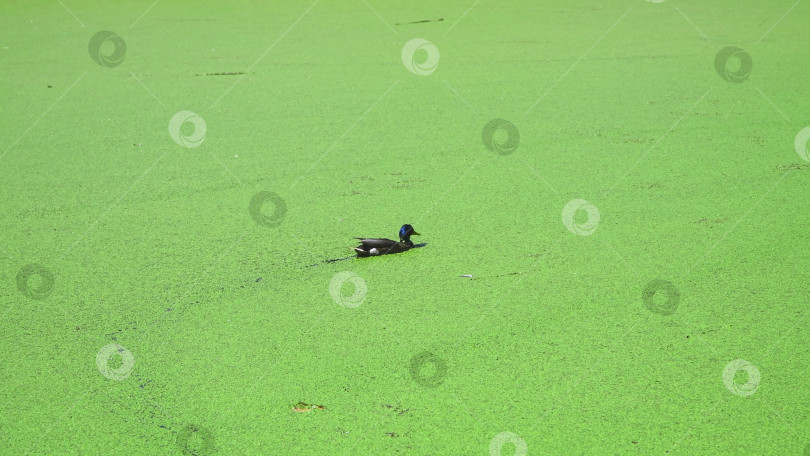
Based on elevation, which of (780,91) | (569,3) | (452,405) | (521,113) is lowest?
(452,405)

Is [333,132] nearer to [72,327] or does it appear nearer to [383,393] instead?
[72,327]

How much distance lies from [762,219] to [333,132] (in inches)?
78.2

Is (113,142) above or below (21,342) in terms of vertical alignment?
above

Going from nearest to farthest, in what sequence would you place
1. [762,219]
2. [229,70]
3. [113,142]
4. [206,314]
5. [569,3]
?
[206,314] → [762,219] → [113,142] → [229,70] → [569,3]

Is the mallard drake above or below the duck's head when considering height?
below

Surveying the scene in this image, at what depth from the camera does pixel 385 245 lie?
2.45 m

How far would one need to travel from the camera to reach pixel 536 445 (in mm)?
1614

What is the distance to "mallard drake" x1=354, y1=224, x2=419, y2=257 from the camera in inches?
96.3

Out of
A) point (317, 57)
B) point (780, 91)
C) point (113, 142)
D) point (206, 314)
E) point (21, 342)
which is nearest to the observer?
point (21, 342)

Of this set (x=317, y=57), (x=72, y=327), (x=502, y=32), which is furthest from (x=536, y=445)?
(x=502, y=32)

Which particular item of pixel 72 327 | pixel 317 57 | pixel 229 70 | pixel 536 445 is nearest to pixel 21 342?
pixel 72 327

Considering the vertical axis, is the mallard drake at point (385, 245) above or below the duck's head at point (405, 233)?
below

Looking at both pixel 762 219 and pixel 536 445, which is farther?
pixel 762 219

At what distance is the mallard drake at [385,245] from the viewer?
2447mm
